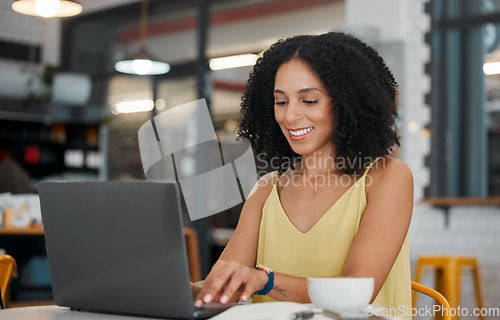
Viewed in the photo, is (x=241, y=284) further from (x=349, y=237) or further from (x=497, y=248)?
(x=497, y=248)

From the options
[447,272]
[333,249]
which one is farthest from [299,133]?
[447,272]

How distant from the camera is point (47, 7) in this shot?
175 inches

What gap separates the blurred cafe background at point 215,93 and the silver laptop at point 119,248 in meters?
3.35

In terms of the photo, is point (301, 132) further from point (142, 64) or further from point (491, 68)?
point (142, 64)

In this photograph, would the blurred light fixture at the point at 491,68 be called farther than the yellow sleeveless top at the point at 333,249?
Yes

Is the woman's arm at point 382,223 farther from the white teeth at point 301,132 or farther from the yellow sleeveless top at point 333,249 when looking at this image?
the white teeth at point 301,132

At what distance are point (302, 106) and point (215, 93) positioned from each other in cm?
528

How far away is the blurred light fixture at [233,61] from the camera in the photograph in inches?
263

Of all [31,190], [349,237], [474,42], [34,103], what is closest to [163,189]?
[349,237]

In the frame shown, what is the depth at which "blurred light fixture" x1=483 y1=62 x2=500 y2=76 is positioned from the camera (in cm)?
503

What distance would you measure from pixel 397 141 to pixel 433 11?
3.73 meters

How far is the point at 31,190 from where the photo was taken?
6.47 metres

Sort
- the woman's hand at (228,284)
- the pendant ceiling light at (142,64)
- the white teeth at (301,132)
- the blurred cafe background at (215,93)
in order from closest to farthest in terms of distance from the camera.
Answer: the woman's hand at (228,284), the white teeth at (301,132), the blurred cafe background at (215,93), the pendant ceiling light at (142,64)

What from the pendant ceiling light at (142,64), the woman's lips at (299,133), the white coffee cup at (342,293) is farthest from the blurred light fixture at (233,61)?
the white coffee cup at (342,293)
